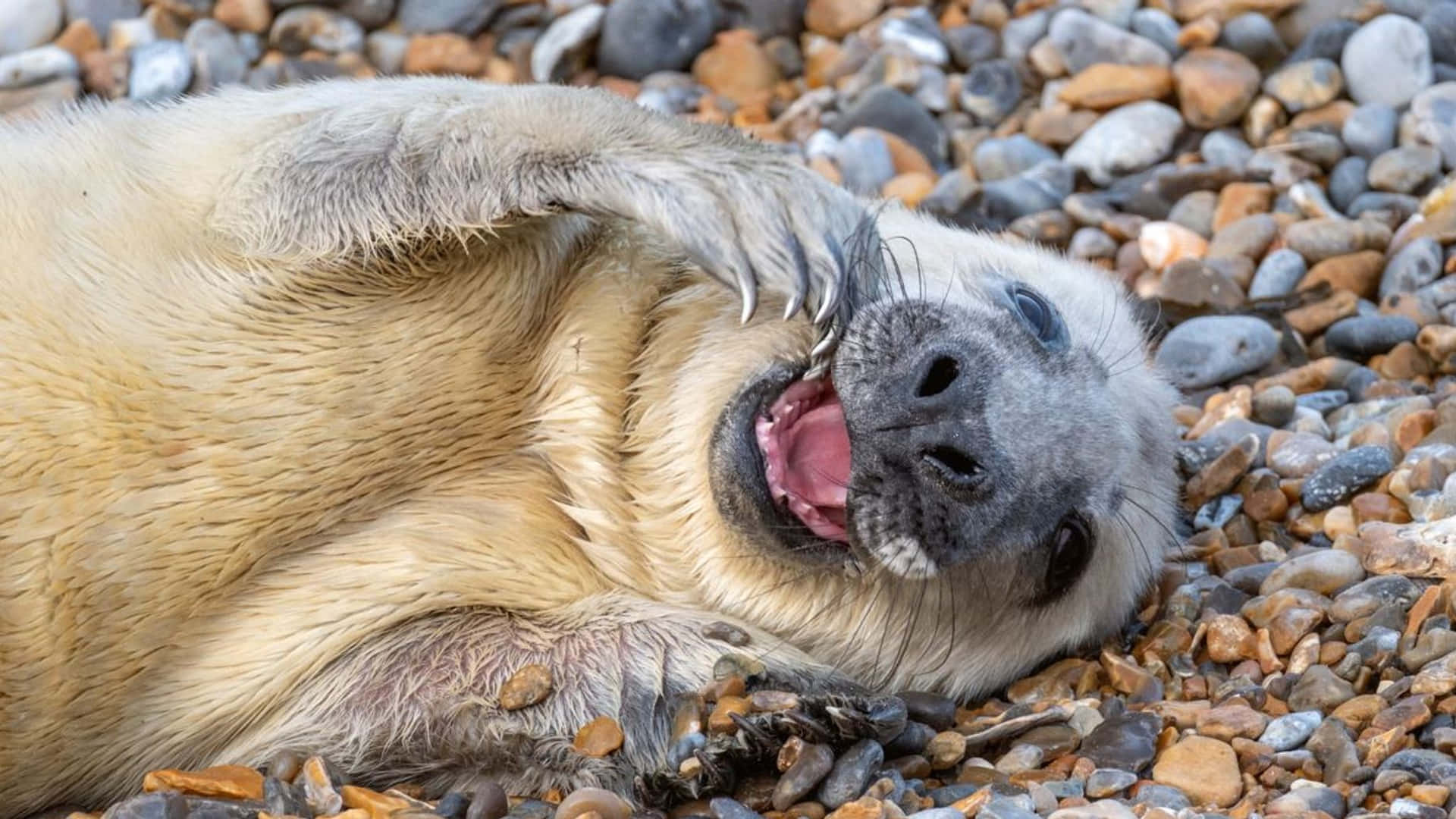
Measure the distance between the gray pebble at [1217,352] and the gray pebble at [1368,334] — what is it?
18 cm

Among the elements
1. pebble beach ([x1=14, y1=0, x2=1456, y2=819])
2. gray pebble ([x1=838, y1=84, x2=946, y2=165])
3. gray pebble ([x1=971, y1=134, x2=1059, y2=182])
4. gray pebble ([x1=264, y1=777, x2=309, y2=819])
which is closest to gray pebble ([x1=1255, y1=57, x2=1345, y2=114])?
pebble beach ([x1=14, y1=0, x2=1456, y2=819])

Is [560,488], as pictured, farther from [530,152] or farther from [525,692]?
[530,152]

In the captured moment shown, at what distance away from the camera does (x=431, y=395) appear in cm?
372

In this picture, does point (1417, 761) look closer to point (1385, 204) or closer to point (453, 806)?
point (453, 806)

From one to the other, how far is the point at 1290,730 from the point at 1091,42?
164 inches

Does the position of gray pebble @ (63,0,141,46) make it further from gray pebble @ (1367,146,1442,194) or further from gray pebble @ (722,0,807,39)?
Result: gray pebble @ (1367,146,1442,194)

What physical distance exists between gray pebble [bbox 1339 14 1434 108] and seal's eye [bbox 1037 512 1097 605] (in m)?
3.26

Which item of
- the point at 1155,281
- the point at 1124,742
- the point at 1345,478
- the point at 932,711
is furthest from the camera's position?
the point at 1155,281

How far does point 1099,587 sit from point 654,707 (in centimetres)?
102

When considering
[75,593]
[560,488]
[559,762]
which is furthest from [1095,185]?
[75,593]

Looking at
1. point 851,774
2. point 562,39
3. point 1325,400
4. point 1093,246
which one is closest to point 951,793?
point 851,774

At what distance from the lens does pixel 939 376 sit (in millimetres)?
3555

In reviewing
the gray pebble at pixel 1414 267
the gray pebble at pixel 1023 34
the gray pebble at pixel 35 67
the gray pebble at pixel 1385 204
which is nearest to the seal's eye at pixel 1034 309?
the gray pebble at pixel 1414 267

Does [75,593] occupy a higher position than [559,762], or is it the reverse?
[75,593]
